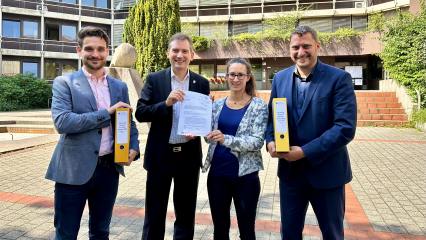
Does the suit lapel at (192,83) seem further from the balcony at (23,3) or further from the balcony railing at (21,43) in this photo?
the balcony at (23,3)

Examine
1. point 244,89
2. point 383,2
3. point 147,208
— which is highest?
point 383,2

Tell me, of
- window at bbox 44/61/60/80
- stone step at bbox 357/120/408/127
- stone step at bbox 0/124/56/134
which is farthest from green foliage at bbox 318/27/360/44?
window at bbox 44/61/60/80

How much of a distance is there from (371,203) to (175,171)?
11.3ft

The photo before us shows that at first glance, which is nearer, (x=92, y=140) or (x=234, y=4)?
(x=92, y=140)

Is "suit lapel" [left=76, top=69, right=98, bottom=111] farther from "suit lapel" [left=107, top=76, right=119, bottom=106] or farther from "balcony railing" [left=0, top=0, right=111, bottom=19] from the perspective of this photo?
"balcony railing" [left=0, top=0, right=111, bottom=19]

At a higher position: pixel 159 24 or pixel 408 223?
pixel 159 24

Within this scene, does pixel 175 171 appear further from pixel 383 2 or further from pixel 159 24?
pixel 383 2

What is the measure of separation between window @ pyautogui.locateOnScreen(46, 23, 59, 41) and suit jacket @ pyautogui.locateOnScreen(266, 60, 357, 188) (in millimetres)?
37645

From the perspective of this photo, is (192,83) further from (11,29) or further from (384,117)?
(11,29)

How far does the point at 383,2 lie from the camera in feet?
100

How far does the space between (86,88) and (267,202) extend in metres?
3.51

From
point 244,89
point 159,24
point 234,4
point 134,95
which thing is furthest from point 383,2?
point 244,89

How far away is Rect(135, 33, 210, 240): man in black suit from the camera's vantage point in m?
3.44

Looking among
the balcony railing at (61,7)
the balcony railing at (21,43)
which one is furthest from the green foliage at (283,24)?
the balcony railing at (21,43)
